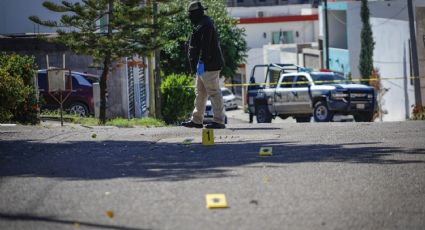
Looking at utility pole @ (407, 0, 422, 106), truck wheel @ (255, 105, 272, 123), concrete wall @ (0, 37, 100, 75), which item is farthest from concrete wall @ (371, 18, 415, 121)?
concrete wall @ (0, 37, 100, 75)

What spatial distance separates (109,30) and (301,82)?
21.2ft

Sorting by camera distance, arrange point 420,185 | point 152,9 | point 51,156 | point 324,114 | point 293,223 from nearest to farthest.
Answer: point 293,223 < point 420,185 < point 51,156 < point 152,9 < point 324,114

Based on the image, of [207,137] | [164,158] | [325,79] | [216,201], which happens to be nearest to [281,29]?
[325,79]

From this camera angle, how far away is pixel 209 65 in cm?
1490

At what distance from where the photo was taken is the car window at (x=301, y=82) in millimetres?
30461

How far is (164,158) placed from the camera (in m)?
11.2

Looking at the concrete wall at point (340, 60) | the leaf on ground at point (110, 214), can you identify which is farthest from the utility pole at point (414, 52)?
the leaf on ground at point (110, 214)

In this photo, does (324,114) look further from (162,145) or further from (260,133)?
(162,145)

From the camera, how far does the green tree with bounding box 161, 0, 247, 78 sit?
46.5 m

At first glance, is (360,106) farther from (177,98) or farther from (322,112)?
(177,98)

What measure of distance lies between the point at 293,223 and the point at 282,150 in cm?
449

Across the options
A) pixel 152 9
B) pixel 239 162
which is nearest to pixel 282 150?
pixel 239 162

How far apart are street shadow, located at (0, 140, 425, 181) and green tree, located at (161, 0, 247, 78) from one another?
Result: 110 feet

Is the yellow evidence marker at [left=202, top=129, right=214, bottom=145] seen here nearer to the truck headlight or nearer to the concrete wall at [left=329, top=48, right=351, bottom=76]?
the truck headlight
